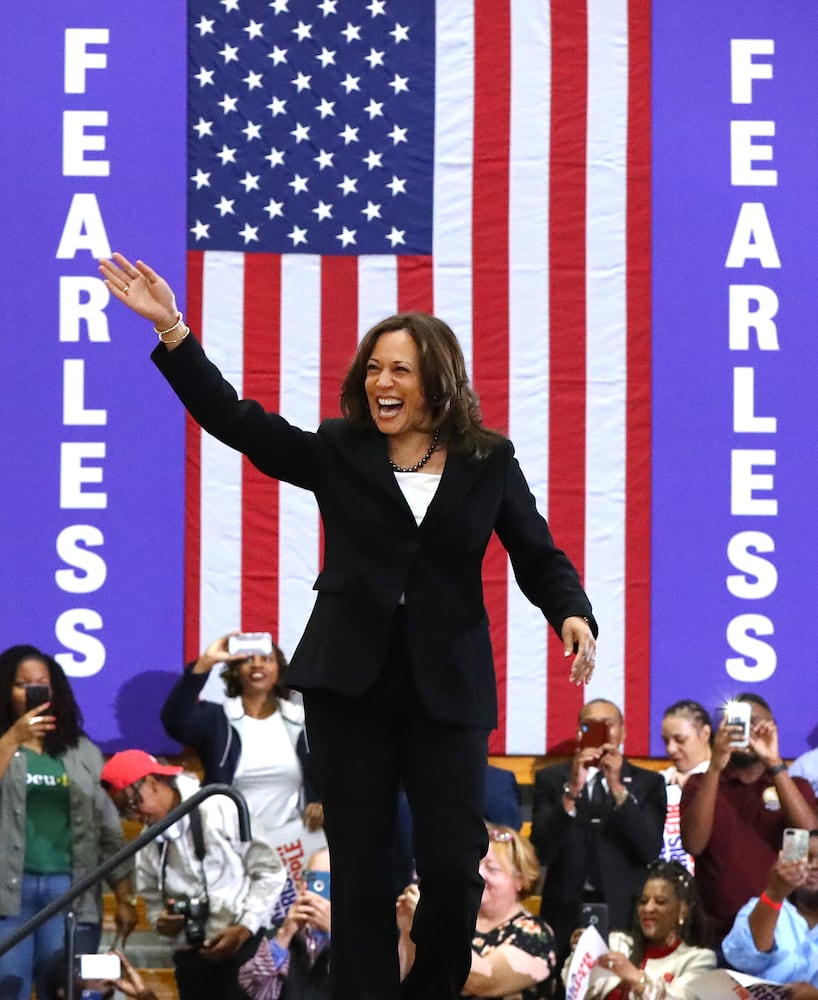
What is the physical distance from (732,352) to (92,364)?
2.87 metres

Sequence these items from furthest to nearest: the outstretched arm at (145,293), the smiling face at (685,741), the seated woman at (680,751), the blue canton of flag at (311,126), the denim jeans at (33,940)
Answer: the blue canton of flag at (311,126) < the smiling face at (685,741) < the seated woman at (680,751) < the denim jeans at (33,940) < the outstretched arm at (145,293)

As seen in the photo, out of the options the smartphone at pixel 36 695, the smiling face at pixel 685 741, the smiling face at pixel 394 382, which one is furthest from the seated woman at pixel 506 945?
the smiling face at pixel 394 382

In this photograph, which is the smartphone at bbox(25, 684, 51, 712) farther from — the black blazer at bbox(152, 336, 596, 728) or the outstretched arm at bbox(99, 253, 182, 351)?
the outstretched arm at bbox(99, 253, 182, 351)

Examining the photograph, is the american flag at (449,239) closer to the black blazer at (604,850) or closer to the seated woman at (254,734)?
the seated woman at (254,734)

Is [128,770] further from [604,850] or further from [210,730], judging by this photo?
[604,850]

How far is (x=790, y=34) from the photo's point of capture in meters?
8.28

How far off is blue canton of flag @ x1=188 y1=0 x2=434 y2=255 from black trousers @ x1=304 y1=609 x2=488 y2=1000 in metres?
5.07

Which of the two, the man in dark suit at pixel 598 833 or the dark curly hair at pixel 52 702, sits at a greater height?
the dark curly hair at pixel 52 702

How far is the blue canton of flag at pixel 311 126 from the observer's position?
8109 millimetres

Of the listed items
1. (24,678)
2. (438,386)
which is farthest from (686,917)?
(438,386)

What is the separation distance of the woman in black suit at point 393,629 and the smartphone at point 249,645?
3652 mm

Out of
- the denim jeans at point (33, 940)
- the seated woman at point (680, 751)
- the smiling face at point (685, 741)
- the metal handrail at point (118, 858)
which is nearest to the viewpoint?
the metal handrail at point (118, 858)

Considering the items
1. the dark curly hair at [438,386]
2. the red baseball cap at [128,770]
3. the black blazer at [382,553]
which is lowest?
the red baseball cap at [128,770]

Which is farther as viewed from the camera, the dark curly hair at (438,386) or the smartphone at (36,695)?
the smartphone at (36,695)
